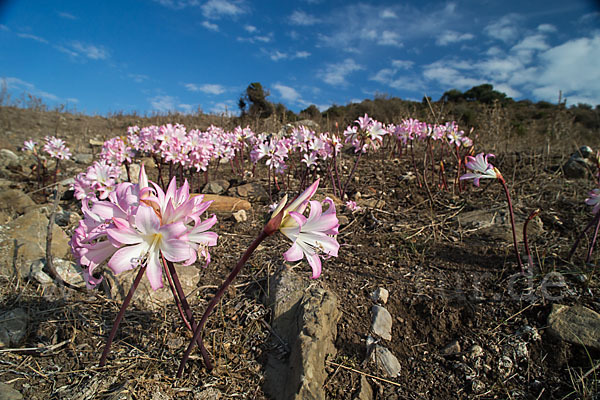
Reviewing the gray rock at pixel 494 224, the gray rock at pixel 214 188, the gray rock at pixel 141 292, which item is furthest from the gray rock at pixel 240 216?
the gray rock at pixel 494 224

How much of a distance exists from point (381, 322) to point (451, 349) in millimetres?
500

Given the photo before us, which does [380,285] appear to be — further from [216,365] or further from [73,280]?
[73,280]

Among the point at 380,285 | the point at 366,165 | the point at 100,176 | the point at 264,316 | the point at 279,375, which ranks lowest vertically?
the point at 279,375

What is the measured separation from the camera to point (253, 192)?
543 centimetres

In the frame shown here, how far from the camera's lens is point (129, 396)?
157 centimetres

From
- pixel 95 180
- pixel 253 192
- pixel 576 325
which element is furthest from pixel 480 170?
pixel 95 180

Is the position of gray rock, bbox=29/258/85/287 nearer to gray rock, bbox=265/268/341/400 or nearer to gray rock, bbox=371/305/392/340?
gray rock, bbox=265/268/341/400

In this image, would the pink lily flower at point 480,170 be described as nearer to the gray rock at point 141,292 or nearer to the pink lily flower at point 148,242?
the pink lily flower at point 148,242

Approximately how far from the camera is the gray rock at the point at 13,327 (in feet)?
6.38

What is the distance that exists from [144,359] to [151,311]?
1.61 ft

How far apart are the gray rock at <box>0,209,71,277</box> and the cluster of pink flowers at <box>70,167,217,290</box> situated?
1965mm

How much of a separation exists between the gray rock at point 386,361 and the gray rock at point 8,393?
6.60ft

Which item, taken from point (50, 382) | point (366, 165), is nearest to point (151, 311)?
point (50, 382)

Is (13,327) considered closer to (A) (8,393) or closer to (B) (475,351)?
(A) (8,393)
